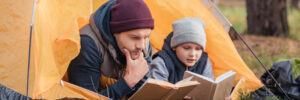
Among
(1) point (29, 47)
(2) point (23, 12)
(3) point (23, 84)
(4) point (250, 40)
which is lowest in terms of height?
(4) point (250, 40)

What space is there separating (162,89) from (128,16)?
0.45 metres

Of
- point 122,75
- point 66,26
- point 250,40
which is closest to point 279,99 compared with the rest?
point 122,75

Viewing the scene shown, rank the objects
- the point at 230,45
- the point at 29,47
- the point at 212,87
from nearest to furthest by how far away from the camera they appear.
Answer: the point at 29,47 → the point at 212,87 → the point at 230,45

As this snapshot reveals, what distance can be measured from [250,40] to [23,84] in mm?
3972

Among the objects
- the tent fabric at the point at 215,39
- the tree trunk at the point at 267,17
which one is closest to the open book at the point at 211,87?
the tent fabric at the point at 215,39

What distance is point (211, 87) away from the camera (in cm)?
244

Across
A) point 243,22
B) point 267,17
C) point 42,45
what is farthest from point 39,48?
point 243,22

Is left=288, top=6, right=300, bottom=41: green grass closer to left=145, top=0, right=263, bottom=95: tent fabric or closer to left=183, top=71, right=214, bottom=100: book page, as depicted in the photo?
left=145, top=0, right=263, bottom=95: tent fabric

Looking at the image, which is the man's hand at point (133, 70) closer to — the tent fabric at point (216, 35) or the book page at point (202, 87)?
the book page at point (202, 87)

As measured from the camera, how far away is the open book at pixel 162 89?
215 centimetres

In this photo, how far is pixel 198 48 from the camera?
297 cm

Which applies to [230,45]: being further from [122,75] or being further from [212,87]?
[122,75]

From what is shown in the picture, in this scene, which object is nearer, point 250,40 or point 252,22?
point 250,40

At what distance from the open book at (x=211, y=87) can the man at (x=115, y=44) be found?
0.33m
